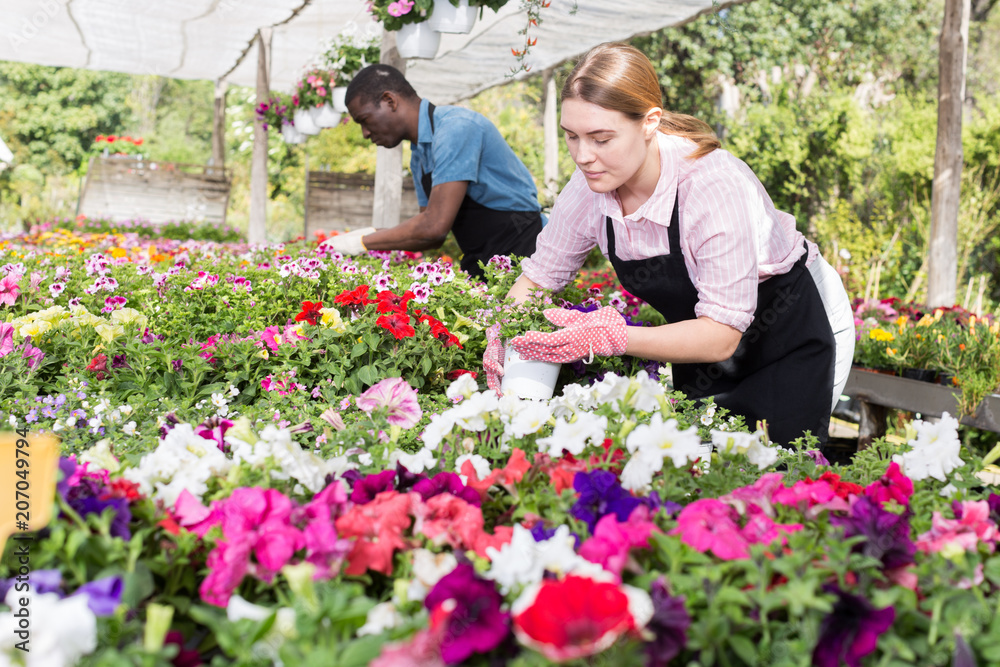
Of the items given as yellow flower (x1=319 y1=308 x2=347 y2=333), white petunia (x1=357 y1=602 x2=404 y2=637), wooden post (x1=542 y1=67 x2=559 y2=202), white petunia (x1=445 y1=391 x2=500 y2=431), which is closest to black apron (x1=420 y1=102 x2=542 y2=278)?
yellow flower (x1=319 y1=308 x2=347 y2=333)

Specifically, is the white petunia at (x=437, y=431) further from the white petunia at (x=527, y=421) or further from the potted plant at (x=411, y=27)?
the potted plant at (x=411, y=27)

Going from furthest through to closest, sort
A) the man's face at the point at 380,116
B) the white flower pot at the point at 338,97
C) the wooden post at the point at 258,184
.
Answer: the wooden post at the point at 258,184
the white flower pot at the point at 338,97
the man's face at the point at 380,116

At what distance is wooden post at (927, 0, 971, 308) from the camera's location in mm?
4844

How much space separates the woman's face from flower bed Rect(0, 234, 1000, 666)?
0.49m

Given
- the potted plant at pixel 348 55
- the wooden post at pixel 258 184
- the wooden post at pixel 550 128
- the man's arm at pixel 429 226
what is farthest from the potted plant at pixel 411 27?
the wooden post at pixel 258 184

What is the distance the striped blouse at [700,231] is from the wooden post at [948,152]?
12.2 feet

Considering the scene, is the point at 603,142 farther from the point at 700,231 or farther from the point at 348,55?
the point at 348,55

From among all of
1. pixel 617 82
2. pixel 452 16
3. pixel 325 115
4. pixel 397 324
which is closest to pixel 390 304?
pixel 397 324

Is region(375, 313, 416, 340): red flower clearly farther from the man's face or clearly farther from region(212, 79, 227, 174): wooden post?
region(212, 79, 227, 174): wooden post

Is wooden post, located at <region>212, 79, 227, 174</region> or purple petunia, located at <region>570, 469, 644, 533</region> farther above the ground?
purple petunia, located at <region>570, 469, 644, 533</region>

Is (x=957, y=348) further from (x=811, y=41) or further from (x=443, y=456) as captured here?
(x=811, y=41)

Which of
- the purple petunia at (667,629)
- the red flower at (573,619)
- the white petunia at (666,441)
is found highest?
the red flower at (573,619)

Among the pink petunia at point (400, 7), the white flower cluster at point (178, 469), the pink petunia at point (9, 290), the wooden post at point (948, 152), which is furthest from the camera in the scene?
the wooden post at point (948, 152)

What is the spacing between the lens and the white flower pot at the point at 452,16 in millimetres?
3359
